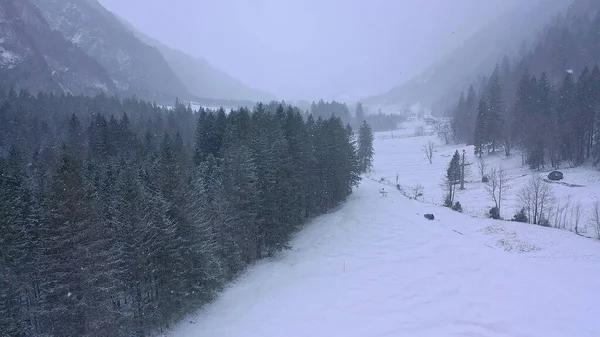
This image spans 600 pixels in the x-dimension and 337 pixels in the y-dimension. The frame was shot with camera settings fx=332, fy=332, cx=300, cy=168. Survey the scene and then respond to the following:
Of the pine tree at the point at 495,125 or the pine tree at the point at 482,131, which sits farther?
the pine tree at the point at 482,131

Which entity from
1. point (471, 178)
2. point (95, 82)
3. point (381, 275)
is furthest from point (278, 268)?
point (95, 82)

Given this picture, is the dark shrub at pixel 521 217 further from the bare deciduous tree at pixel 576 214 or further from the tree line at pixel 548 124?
the tree line at pixel 548 124

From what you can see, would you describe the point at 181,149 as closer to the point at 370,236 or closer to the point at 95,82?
the point at 370,236

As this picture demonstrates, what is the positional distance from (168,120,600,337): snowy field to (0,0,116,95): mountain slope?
5618 inches

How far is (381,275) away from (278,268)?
10250 mm

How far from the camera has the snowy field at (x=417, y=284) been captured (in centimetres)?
2266

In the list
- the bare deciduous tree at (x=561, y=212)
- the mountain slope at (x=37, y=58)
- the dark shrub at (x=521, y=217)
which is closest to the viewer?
the bare deciduous tree at (x=561, y=212)

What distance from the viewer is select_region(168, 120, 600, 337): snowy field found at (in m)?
22.7

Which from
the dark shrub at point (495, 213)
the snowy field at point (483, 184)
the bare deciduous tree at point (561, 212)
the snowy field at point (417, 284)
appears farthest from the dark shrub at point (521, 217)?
the bare deciduous tree at point (561, 212)

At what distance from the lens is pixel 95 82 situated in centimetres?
19438

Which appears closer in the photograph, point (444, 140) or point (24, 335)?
point (24, 335)

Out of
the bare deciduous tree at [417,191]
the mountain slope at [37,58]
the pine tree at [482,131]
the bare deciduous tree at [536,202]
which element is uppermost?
the mountain slope at [37,58]

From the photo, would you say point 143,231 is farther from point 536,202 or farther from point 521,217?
point 536,202

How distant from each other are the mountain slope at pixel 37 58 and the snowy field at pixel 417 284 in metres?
143
